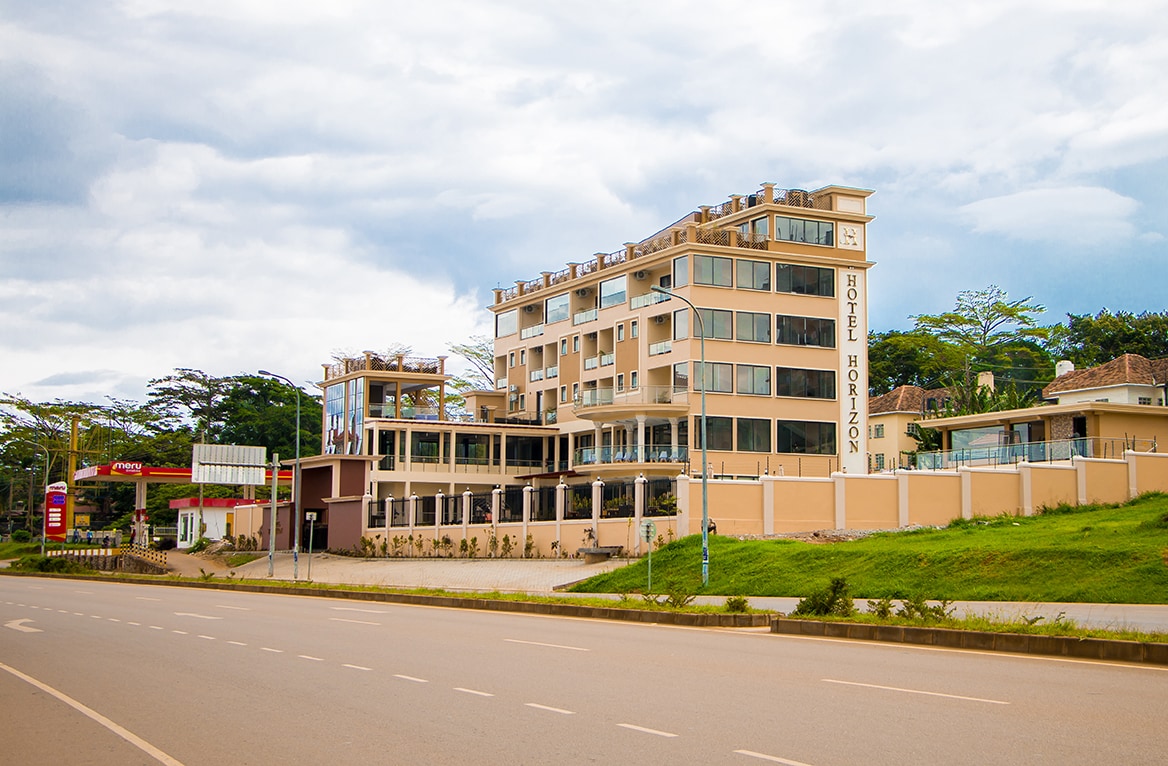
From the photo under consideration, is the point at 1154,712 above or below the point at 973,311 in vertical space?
below

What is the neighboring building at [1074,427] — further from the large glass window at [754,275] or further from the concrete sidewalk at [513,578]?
the concrete sidewalk at [513,578]

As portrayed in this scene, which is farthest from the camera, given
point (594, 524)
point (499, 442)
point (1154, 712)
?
point (499, 442)

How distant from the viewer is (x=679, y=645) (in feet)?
59.0

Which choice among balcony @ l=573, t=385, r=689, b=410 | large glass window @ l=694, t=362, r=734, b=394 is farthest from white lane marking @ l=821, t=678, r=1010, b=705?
large glass window @ l=694, t=362, r=734, b=394

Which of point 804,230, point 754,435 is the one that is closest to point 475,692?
point 754,435

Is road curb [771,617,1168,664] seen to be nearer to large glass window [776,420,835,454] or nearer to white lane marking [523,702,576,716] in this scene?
white lane marking [523,702,576,716]

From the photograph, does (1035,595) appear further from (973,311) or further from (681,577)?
(973,311)

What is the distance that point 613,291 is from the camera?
6769cm

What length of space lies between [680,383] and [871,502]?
2115cm

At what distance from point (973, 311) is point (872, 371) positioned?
846 cm

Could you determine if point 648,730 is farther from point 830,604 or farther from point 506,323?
point 506,323

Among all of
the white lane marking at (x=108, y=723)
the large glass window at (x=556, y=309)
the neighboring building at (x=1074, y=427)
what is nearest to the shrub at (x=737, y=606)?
the white lane marking at (x=108, y=723)

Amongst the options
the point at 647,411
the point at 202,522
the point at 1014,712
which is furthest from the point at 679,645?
the point at 202,522

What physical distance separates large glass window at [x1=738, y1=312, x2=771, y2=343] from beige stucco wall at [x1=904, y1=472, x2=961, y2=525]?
2118cm
